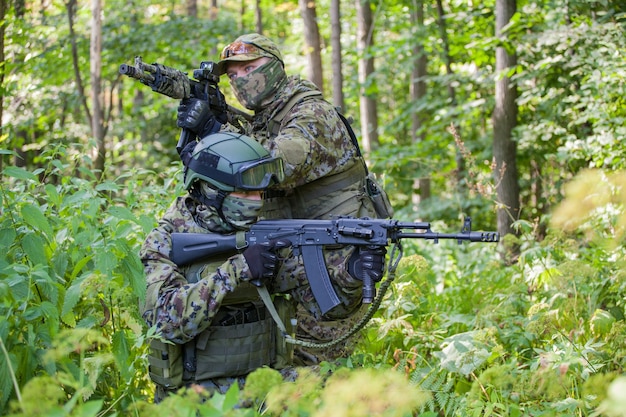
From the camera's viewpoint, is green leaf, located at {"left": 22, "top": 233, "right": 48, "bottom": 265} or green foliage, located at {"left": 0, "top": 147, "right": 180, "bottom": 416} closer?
green foliage, located at {"left": 0, "top": 147, "right": 180, "bottom": 416}

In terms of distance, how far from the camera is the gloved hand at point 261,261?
3.23 metres

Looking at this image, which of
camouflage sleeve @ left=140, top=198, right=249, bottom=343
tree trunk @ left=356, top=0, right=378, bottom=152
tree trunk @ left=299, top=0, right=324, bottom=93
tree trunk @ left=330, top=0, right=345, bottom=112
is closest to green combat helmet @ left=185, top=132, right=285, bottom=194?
camouflage sleeve @ left=140, top=198, right=249, bottom=343

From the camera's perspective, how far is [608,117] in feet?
22.9

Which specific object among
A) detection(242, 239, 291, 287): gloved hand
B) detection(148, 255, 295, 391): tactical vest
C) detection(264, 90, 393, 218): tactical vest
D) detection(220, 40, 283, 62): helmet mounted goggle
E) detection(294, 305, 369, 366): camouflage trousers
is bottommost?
detection(294, 305, 369, 366): camouflage trousers

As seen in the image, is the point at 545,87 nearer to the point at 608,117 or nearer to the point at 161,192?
the point at 608,117

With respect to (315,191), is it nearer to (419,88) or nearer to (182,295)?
(182,295)

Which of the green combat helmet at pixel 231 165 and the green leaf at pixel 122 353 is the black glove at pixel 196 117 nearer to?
the green combat helmet at pixel 231 165

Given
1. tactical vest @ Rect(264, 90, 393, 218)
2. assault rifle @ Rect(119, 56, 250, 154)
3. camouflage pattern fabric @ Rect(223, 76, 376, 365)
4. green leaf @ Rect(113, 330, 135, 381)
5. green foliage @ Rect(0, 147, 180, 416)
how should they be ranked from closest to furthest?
1. green foliage @ Rect(0, 147, 180, 416)
2. green leaf @ Rect(113, 330, 135, 381)
3. assault rifle @ Rect(119, 56, 250, 154)
4. camouflage pattern fabric @ Rect(223, 76, 376, 365)
5. tactical vest @ Rect(264, 90, 393, 218)

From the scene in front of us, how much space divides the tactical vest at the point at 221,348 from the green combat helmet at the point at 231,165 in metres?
0.49

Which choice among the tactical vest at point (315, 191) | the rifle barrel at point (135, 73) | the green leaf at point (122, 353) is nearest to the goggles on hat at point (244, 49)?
the tactical vest at point (315, 191)

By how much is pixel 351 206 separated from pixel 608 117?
4193 millimetres

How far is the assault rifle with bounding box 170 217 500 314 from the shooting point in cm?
335

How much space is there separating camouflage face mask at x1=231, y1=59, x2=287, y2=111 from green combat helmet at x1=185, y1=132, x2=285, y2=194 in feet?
2.45

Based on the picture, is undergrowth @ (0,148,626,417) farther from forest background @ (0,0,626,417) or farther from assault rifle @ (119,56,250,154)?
assault rifle @ (119,56,250,154)
